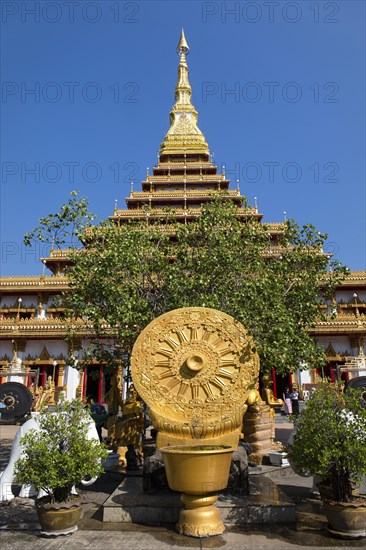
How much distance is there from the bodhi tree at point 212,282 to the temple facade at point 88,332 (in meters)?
7.73

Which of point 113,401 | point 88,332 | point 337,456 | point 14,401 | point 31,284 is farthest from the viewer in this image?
point 31,284

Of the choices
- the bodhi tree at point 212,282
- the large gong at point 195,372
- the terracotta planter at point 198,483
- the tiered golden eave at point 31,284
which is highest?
the tiered golden eave at point 31,284

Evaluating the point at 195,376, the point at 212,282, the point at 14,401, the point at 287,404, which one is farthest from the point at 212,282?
the point at 287,404

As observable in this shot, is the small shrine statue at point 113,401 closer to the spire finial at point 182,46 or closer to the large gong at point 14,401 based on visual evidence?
the large gong at point 14,401

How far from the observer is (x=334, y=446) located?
6113 millimetres

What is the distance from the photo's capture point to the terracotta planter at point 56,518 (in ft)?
19.7

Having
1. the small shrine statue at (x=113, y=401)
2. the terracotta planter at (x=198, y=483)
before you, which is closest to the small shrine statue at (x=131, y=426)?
the small shrine statue at (x=113, y=401)

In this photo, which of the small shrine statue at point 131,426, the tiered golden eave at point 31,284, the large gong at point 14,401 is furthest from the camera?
the tiered golden eave at point 31,284

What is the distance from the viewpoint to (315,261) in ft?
49.3

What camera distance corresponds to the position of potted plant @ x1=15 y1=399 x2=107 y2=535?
6016 mm

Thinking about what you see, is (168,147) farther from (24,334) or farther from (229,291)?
(229,291)

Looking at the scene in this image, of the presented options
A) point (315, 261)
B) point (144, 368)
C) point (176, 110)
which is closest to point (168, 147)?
point (176, 110)

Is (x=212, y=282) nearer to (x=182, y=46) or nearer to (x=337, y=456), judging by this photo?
(x=337, y=456)

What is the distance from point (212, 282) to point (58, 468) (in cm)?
762
